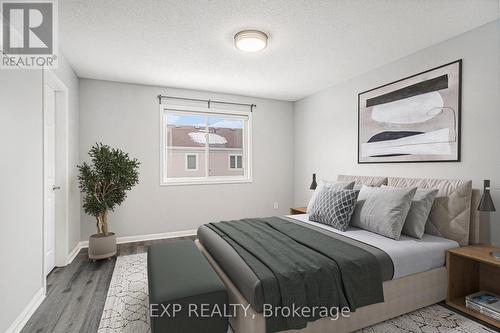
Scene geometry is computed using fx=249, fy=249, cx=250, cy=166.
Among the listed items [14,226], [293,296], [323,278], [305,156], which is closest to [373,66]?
[305,156]

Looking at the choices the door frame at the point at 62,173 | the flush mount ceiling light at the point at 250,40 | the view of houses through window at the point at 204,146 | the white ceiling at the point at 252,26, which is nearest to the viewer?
the white ceiling at the point at 252,26

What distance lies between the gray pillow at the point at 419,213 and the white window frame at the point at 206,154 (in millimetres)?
2953

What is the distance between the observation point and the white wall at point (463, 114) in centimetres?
231

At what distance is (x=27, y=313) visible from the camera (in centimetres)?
204

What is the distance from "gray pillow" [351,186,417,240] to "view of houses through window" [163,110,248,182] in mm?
2682

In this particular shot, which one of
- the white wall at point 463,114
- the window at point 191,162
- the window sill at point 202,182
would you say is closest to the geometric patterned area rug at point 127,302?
the window sill at point 202,182

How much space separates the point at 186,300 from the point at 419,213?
2.24 meters

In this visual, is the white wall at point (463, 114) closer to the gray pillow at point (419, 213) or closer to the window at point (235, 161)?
the gray pillow at point (419, 213)

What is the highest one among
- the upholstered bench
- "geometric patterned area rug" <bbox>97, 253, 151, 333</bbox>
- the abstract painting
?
the abstract painting

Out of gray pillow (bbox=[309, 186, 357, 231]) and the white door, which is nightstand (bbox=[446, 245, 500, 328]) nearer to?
A: gray pillow (bbox=[309, 186, 357, 231])

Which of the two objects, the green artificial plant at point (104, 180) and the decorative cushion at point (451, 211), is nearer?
the decorative cushion at point (451, 211)

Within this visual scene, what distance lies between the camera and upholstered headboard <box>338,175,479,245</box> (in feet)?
7.65

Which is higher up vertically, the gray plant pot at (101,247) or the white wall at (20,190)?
the white wall at (20,190)

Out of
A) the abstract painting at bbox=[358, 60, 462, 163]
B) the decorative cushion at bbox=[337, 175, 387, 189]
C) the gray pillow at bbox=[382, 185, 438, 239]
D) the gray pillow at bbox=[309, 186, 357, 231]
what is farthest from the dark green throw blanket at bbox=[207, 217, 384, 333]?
the abstract painting at bbox=[358, 60, 462, 163]
